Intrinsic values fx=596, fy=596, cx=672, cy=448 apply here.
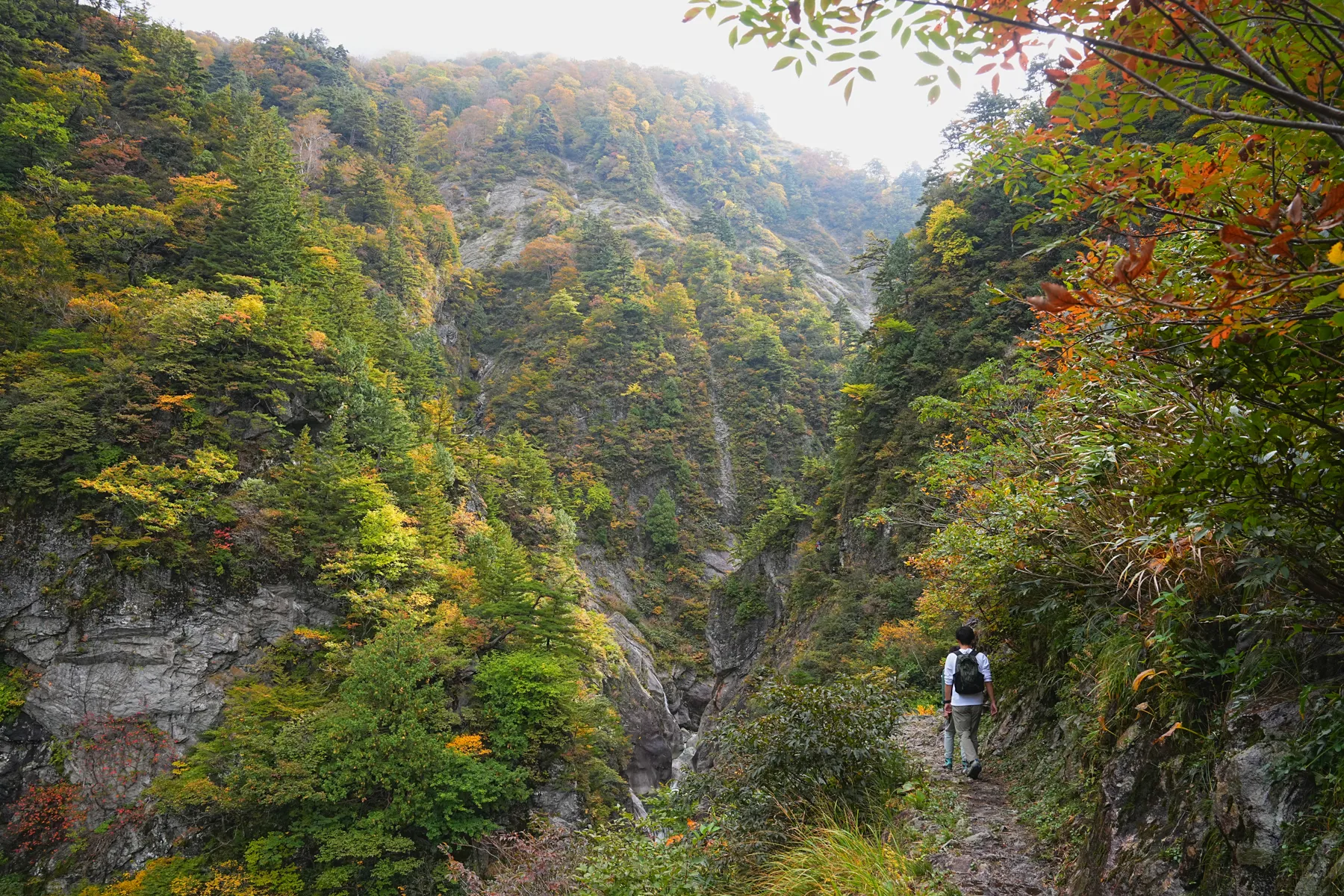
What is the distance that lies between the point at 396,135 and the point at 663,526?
36.8 m

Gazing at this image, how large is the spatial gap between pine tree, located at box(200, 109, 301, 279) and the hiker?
2229cm

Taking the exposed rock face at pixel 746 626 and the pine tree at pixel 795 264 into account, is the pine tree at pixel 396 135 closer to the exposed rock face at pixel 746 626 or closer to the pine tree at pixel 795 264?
the pine tree at pixel 795 264

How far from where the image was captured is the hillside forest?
197 cm

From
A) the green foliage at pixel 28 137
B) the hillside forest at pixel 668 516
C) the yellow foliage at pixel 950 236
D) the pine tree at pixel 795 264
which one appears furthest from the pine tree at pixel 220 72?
the yellow foliage at pixel 950 236

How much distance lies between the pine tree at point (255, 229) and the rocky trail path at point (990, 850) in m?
22.8

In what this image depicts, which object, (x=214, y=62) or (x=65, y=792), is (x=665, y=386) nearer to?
(x=65, y=792)

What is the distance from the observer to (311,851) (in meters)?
12.5

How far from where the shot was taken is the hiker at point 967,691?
5.07m

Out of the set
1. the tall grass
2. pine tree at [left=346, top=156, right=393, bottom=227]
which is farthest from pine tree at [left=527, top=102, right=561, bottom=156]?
the tall grass

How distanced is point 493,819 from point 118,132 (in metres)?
26.0

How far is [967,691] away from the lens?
5090mm

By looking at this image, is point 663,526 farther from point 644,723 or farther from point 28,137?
point 28,137

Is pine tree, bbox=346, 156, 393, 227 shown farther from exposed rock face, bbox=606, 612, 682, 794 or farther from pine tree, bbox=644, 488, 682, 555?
exposed rock face, bbox=606, 612, 682, 794

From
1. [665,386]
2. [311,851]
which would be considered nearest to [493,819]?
[311,851]
